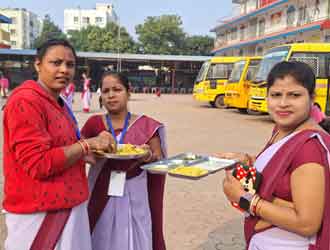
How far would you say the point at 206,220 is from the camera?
395 centimetres

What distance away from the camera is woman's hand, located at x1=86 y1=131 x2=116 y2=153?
173 cm

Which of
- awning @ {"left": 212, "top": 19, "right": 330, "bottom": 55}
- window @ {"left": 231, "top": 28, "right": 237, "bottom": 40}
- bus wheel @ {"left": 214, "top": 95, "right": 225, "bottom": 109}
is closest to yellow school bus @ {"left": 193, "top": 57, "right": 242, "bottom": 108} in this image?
bus wheel @ {"left": 214, "top": 95, "right": 225, "bottom": 109}

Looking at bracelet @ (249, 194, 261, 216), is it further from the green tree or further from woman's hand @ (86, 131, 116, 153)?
the green tree

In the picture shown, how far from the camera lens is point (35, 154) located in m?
1.52

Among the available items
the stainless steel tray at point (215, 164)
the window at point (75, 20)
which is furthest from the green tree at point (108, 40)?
the stainless steel tray at point (215, 164)

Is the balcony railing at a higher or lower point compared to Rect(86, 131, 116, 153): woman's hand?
higher

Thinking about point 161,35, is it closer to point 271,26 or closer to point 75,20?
point 271,26

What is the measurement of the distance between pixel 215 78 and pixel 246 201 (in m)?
16.1

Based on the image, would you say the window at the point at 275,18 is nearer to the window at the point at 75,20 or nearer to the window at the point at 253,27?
the window at the point at 253,27

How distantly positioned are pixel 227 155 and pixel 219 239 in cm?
178

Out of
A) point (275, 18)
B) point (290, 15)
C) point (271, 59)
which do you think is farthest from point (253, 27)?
point (271, 59)

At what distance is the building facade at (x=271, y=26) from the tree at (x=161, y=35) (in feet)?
33.3

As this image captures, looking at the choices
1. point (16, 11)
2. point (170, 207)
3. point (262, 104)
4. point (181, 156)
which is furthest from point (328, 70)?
point (16, 11)

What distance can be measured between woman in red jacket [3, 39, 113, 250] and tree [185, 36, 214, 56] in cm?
4980
